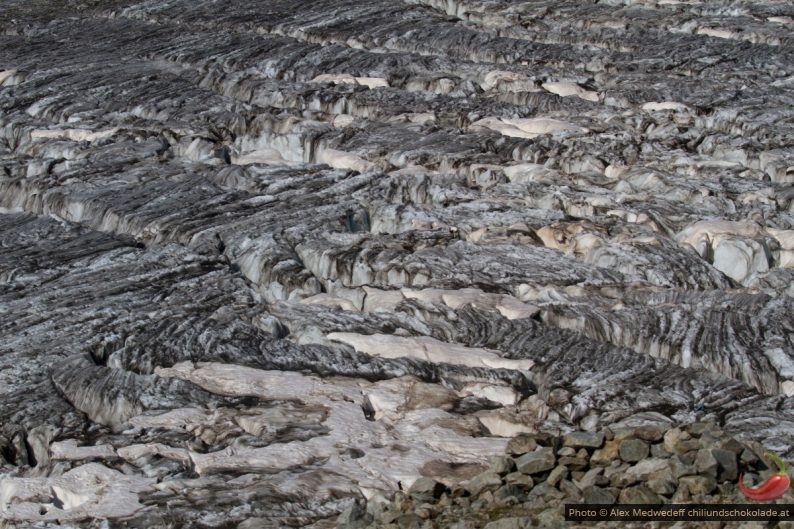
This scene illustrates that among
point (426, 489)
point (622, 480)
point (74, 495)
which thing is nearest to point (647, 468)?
point (622, 480)

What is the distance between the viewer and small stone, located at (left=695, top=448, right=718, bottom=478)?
870 centimetres

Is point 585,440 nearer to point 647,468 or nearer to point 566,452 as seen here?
point 566,452

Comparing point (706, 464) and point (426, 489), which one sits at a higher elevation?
point (706, 464)

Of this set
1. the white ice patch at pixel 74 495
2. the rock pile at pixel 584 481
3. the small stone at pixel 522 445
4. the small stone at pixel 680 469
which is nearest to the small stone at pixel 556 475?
the rock pile at pixel 584 481

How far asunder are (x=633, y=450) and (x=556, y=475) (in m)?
0.67

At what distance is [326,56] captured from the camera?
2248cm

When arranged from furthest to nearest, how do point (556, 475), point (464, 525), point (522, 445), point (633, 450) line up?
point (522, 445) < point (633, 450) < point (556, 475) < point (464, 525)

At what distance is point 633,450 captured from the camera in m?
9.25

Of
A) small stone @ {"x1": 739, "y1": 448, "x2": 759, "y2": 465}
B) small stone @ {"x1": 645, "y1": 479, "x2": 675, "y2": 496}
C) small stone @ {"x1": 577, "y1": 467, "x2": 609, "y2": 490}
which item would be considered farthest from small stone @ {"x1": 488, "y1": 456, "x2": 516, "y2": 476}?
small stone @ {"x1": 739, "y1": 448, "x2": 759, "y2": 465}

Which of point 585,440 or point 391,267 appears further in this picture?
point 391,267

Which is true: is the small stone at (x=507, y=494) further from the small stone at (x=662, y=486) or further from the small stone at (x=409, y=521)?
the small stone at (x=662, y=486)

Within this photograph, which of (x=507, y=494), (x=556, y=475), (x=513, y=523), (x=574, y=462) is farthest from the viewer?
(x=574, y=462)

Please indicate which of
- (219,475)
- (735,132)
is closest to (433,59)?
(735,132)

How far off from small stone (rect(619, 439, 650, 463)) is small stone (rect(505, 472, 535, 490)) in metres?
0.79
